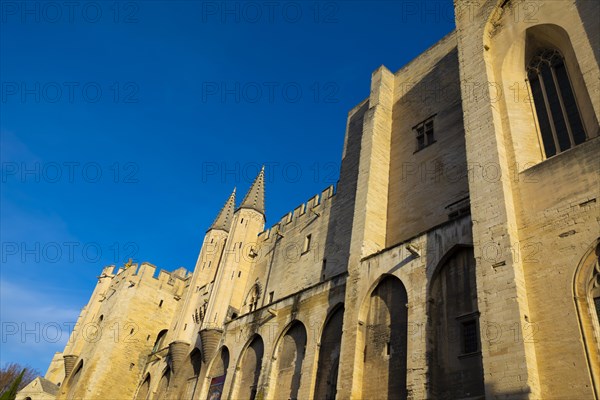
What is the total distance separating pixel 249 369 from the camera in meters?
18.2

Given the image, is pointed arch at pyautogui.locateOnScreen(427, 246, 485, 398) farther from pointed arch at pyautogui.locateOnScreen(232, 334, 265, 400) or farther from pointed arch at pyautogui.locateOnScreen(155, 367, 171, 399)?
pointed arch at pyautogui.locateOnScreen(155, 367, 171, 399)

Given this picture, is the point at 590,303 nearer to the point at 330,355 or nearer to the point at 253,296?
the point at 330,355

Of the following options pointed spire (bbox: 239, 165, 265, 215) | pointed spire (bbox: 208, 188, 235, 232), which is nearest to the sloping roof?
pointed spire (bbox: 208, 188, 235, 232)

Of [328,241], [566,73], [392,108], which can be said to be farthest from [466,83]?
[328,241]

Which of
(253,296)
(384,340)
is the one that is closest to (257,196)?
(253,296)

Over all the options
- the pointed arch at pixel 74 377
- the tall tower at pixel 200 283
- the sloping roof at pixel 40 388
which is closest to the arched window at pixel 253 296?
the tall tower at pixel 200 283

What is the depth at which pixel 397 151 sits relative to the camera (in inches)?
722

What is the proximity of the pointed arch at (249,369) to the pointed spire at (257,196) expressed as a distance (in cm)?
1014

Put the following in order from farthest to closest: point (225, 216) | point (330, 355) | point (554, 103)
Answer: point (225, 216) → point (330, 355) → point (554, 103)

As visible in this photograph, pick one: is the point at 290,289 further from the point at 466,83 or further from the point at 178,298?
the point at 178,298

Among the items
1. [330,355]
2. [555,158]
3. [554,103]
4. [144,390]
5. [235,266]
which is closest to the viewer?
[555,158]

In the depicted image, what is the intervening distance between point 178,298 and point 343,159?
17452 mm

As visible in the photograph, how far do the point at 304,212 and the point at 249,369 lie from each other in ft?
27.0

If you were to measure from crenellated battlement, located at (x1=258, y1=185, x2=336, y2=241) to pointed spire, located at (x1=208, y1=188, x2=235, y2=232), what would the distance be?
5434 millimetres
